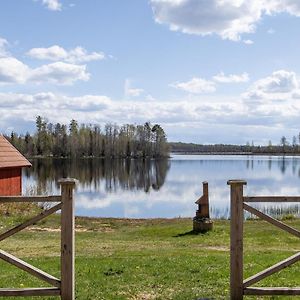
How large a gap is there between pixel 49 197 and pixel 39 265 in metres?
4.76

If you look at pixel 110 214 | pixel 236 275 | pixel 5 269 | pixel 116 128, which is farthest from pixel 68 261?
pixel 116 128

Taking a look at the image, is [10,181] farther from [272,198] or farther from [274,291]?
[274,291]

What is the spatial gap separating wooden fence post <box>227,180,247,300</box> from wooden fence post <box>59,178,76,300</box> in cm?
212

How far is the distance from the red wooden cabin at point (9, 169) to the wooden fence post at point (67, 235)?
23.6 meters

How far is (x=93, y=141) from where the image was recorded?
16362cm

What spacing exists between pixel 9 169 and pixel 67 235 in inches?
999

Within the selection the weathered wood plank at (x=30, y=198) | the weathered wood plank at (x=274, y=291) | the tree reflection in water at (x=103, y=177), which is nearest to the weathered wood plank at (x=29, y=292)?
the weathered wood plank at (x=30, y=198)

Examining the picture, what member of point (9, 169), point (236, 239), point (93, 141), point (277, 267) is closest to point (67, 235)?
point (236, 239)

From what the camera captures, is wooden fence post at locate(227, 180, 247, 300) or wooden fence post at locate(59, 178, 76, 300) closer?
wooden fence post at locate(59, 178, 76, 300)

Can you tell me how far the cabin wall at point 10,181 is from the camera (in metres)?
29.5

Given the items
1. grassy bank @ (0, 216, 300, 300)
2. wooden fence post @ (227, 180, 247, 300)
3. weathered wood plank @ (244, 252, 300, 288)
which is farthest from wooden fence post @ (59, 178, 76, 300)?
weathered wood plank @ (244, 252, 300, 288)

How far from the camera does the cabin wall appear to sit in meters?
29.5

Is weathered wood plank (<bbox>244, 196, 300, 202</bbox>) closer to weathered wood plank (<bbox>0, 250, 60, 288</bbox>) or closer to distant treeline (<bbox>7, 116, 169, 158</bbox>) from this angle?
weathered wood plank (<bbox>0, 250, 60, 288</bbox>)

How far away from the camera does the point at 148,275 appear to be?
28.9ft
